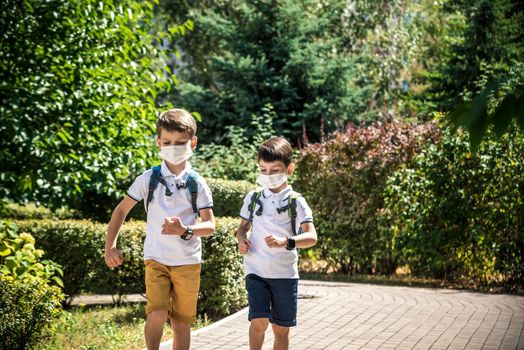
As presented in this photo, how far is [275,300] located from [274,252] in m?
0.32

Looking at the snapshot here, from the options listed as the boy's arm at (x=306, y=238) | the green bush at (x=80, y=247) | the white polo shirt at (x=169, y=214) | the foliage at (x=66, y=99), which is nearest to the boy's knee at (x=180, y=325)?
the white polo shirt at (x=169, y=214)

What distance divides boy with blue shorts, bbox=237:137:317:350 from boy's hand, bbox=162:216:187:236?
1.83ft

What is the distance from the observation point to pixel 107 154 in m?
9.64

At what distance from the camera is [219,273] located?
765 centimetres

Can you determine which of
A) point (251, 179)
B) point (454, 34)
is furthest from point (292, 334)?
point (454, 34)

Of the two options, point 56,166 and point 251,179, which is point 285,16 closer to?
point 251,179

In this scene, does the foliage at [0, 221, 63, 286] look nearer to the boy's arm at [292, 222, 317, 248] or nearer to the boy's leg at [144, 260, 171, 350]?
the boy's leg at [144, 260, 171, 350]

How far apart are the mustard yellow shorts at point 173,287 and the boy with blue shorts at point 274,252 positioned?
0.38m

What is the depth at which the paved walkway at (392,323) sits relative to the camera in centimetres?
629

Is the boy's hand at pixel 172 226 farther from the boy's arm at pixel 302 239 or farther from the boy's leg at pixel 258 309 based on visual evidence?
the boy's leg at pixel 258 309

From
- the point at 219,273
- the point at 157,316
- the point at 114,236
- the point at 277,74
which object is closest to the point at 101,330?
the point at 219,273

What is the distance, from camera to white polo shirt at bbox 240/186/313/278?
15.7 ft

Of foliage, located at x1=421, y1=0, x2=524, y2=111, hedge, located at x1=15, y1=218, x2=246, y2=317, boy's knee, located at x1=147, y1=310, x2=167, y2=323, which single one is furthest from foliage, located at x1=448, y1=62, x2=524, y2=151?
foliage, located at x1=421, y1=0, x2=524, y2=111

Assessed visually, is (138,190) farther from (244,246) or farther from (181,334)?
(181,334)
